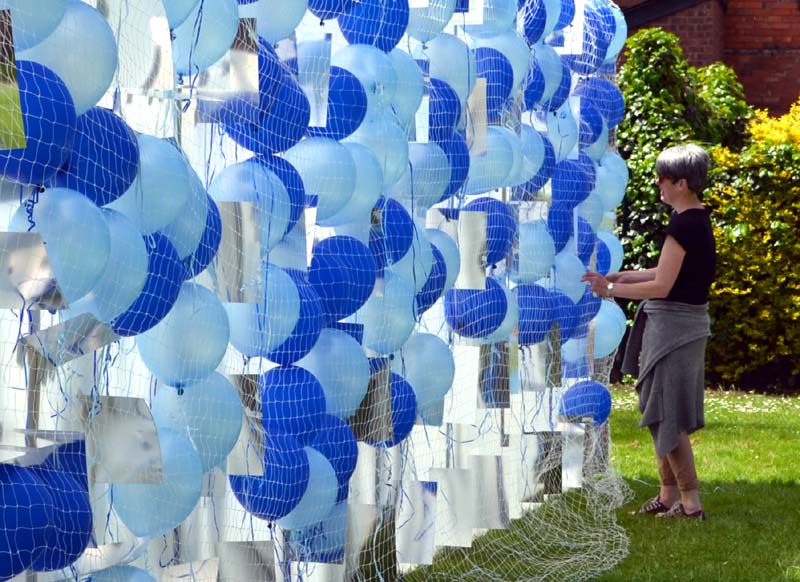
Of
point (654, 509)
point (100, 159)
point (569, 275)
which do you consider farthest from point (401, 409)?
point (654, 509)

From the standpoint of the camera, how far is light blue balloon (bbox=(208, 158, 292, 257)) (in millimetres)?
3029

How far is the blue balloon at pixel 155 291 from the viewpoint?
8.53 feet

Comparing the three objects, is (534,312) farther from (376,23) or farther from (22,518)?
(22,518)

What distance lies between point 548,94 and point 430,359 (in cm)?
162

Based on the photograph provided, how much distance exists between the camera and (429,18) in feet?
13.3

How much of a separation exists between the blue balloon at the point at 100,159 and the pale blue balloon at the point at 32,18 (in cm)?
18

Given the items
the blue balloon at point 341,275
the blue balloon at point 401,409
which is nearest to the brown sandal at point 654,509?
the blue balloon at point 401,409

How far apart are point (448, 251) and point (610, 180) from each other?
7.05 feet

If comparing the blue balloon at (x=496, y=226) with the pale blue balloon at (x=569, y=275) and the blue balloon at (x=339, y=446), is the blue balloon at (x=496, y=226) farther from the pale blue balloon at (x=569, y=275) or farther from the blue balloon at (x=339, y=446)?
the blue balloon at (x=339, y=446)

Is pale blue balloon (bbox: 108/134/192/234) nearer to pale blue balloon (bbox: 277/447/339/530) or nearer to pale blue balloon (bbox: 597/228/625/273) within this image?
pale blue balloon (bbox: 277/447/339/530)

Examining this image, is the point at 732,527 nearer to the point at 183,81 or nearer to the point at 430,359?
the point at 430,359

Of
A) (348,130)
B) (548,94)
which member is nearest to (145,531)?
(348,130)

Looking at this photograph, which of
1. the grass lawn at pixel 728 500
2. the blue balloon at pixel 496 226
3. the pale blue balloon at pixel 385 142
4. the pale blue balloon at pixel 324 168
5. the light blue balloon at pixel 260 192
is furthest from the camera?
the grass lawn at pixel 728 500

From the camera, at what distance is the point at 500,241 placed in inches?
178
